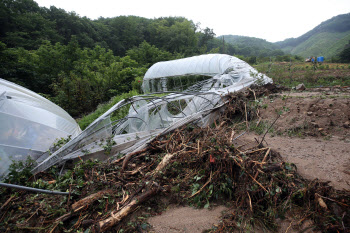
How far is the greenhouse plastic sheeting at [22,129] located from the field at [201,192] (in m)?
0.61

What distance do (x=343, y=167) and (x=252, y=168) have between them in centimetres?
146

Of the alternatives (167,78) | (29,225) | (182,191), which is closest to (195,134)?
(182,191)

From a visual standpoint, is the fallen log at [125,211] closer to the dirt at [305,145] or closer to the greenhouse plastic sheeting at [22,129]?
the dirt at [305,145]

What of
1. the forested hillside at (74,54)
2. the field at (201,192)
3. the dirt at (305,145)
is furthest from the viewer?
the forested hillside at (74,54)

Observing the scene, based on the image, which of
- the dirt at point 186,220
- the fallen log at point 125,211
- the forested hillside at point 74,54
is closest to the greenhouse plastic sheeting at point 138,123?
the fallen log at point 125,211

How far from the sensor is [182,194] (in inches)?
91.0

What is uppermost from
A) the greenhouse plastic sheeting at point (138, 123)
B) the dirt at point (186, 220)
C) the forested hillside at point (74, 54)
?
the forested hillside at point (74, 54)

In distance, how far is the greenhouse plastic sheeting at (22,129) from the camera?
3096 millimetres

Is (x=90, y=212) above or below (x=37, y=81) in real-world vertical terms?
below

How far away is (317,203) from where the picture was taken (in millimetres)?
1776

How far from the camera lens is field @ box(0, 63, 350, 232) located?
5.96 feet

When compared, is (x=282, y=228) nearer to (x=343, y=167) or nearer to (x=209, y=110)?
(x=343, y=167)

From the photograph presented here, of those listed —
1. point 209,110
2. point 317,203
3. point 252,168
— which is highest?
point 209,110

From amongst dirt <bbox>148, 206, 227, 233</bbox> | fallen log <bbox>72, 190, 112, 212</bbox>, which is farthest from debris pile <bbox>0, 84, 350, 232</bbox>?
dirt <bbox>148, 206, 227, 233</bbox>
